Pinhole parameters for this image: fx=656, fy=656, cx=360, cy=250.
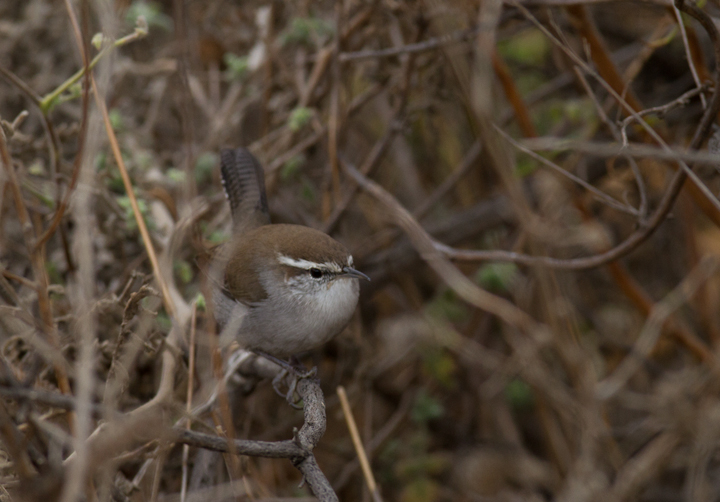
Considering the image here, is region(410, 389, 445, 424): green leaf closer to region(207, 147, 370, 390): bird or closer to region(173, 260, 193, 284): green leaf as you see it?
region(207, 147, 370, 390): bird

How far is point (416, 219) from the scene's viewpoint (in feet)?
14.9

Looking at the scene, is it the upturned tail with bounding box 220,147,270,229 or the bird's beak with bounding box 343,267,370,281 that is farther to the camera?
the upturned tail with bounding box 220,147,270,229

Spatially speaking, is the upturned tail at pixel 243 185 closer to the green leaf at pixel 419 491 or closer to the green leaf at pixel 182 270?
the green leaf at pixel 182 270

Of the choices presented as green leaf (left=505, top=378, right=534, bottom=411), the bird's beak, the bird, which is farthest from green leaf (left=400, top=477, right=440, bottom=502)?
the bird's beak

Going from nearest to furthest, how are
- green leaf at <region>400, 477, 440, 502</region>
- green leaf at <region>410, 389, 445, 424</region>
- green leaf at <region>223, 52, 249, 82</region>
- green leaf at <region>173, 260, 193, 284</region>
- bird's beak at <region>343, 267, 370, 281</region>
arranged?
bird's beak at <region>343, 267, 370, 281</region>, green leaf at <region>173, 260, 193, 284</region>, green leaf at <region>223, 52, 249, 82</region>, green leaf at <region>410, 389, 445, 424</region>, green leaf at <region>400, 477, 440, 502</region>

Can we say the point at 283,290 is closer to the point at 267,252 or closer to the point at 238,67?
the point at 267,252

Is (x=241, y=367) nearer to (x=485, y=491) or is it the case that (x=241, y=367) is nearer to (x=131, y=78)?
(x=131, y=78)

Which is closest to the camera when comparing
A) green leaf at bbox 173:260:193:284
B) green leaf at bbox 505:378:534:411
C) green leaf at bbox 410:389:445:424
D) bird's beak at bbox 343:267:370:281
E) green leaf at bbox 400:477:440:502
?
bird's beak at bbox 343:267:370:281

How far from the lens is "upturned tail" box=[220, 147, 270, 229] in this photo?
3.42 meters

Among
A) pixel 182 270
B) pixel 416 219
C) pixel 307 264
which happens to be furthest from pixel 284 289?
pixel 416 219

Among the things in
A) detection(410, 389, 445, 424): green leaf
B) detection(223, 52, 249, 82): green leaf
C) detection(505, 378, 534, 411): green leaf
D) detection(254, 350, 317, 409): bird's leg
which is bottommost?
detection(505, 378, 534, 411): green leaf

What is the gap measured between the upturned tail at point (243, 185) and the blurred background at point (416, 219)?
0.73 ft

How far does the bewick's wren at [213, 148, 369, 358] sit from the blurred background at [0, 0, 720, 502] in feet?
0.62

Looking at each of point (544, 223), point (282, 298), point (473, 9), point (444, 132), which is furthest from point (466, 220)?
point (282, 298)
